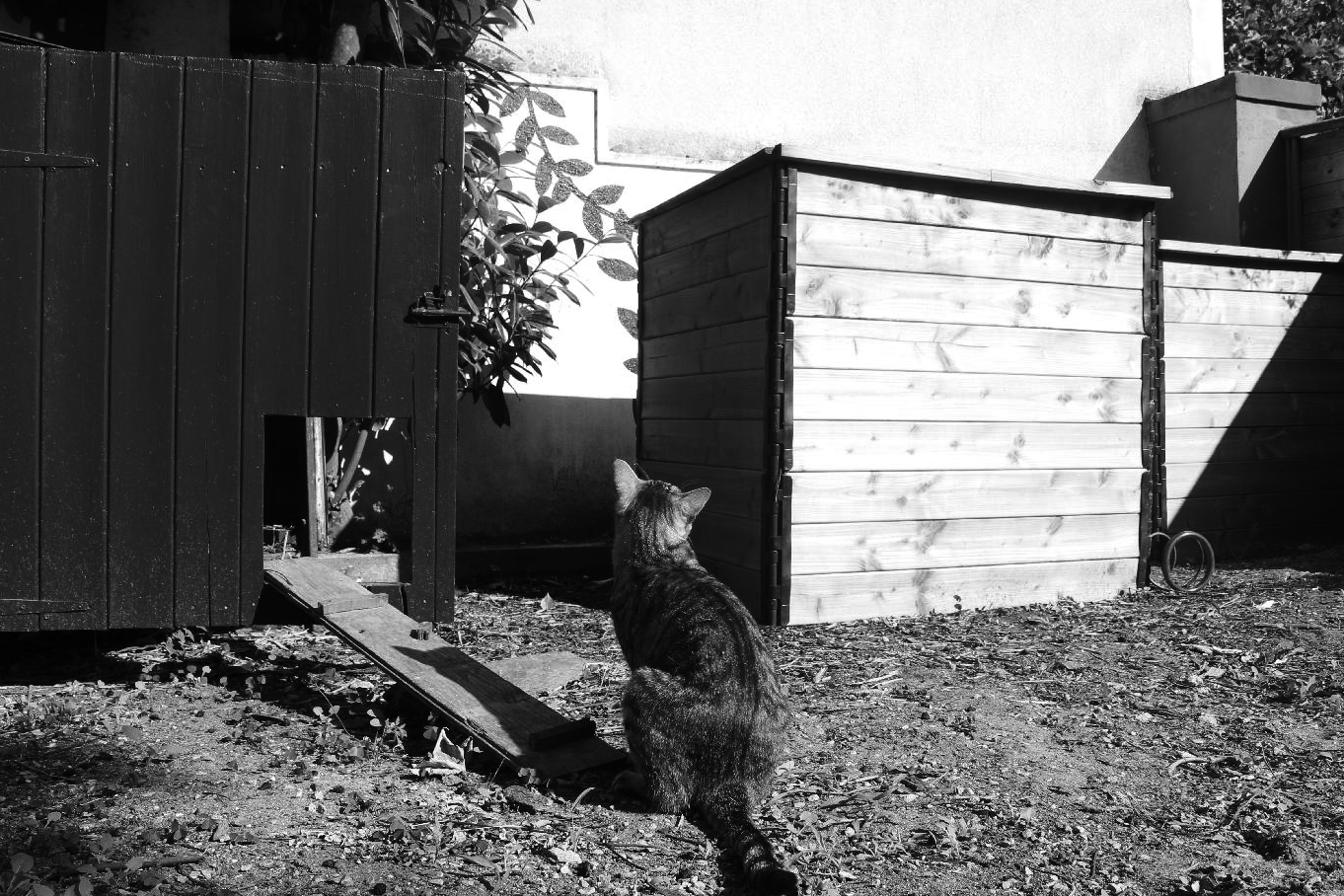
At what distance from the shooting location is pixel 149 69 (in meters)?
3.95

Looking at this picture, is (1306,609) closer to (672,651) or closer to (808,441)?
(808,441)

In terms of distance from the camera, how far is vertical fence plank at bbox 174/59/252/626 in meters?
3.99

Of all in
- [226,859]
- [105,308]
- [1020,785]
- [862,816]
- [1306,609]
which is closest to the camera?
[226,859]

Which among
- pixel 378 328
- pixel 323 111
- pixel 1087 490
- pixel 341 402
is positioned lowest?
pixel 1087 490

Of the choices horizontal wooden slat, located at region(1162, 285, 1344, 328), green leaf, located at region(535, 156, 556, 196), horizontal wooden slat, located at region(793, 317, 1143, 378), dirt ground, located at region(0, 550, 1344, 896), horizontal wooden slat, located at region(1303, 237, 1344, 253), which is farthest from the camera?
horizontal wooden slat, located at region(1303, 237, 1344, 253)

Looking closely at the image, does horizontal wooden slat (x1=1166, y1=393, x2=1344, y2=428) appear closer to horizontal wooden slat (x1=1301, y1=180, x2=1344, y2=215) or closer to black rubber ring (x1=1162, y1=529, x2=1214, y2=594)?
black rubber ring (x1=1162, y1=529, x2=1214, y2=594)

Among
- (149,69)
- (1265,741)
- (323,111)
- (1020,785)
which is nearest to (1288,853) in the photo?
(1020,785)

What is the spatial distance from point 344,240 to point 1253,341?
18.9 ft

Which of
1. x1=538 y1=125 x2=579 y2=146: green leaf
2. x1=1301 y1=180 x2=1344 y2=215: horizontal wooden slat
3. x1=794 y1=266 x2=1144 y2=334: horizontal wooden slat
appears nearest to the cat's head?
x1=794 y1=266 x2=1144 y2=334: horizontal wooden slat

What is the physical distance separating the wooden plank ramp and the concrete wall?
9.34 feet

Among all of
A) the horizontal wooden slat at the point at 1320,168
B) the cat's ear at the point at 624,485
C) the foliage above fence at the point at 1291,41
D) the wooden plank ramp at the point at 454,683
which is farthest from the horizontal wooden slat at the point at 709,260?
the foliage above fence at the point at 1291,41

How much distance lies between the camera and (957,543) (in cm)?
538

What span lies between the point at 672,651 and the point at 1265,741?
2.17m

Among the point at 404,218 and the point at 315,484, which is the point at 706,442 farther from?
the point at 404,218
